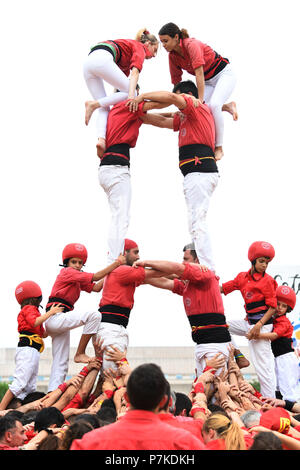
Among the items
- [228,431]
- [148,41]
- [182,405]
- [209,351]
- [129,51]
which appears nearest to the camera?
[228,431]

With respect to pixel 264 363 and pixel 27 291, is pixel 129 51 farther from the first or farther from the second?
pixel 264 363

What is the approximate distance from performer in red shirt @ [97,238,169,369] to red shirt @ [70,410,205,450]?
5.38 meters

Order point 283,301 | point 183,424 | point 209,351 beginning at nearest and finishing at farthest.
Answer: point 183,424, point 209,351, point 283,301

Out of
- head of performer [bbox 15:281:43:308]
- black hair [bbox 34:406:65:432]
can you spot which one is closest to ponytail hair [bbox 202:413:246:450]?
black hair [bbox 34:406:65:432]

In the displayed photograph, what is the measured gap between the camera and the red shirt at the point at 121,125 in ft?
31.8

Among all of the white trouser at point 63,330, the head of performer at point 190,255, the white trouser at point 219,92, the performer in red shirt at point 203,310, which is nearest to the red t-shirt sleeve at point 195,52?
the white trouser at point 219,92

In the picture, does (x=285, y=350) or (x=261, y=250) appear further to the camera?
(x=285, y=350)

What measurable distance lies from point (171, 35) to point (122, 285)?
144 inches

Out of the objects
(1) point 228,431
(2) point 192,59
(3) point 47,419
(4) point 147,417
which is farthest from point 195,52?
(4) point 147,417

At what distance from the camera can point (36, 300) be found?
9.85 metres

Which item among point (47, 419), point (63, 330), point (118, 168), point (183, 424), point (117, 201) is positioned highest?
point (118, 168)

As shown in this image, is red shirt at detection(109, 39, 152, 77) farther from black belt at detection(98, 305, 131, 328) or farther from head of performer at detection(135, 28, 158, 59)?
black belt at detection(98, 305, 131, 328)

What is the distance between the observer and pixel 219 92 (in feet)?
32.9
